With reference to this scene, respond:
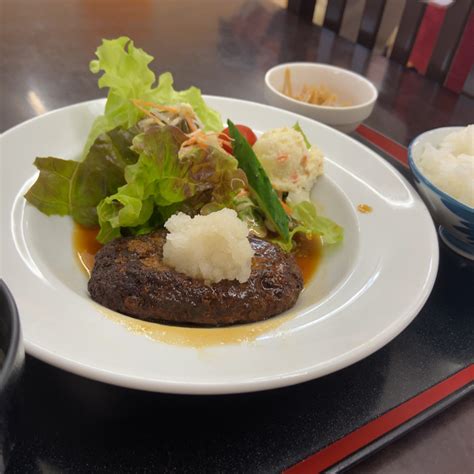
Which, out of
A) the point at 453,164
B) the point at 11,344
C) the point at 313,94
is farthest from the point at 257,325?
the point at 313,94

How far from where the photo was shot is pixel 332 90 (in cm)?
294

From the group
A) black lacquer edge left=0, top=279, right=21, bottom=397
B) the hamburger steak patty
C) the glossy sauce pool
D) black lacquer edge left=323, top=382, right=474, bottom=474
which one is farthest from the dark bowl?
black lacquer edge left=323, top=382, right=474, bottom=474

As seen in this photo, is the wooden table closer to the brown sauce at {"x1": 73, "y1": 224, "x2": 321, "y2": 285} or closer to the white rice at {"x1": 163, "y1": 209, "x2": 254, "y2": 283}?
the brown sauce at {"x1": 73, "y1": 224, "x2": 321, "y2": 285}

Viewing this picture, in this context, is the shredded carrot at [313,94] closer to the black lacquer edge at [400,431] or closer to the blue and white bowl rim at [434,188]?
the blue and white bowl rim at [434,188]

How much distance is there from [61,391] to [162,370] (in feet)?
1.05

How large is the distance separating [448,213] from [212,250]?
3.22 feet

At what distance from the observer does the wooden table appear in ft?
10.1

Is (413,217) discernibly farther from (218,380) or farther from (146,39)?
(146,39)

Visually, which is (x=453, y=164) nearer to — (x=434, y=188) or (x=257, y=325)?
(x=434, y=188)

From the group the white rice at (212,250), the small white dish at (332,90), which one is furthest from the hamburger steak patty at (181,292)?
the small white dish at (332,90)

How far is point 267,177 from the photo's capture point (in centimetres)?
207

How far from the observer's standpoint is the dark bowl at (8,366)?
854 millimetres

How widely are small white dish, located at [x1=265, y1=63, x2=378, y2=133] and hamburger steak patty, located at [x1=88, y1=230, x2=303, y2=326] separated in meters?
1.25

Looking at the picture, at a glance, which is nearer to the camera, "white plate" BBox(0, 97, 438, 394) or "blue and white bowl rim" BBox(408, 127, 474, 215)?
"white plate" BBox(0, 97, 438, 394)
